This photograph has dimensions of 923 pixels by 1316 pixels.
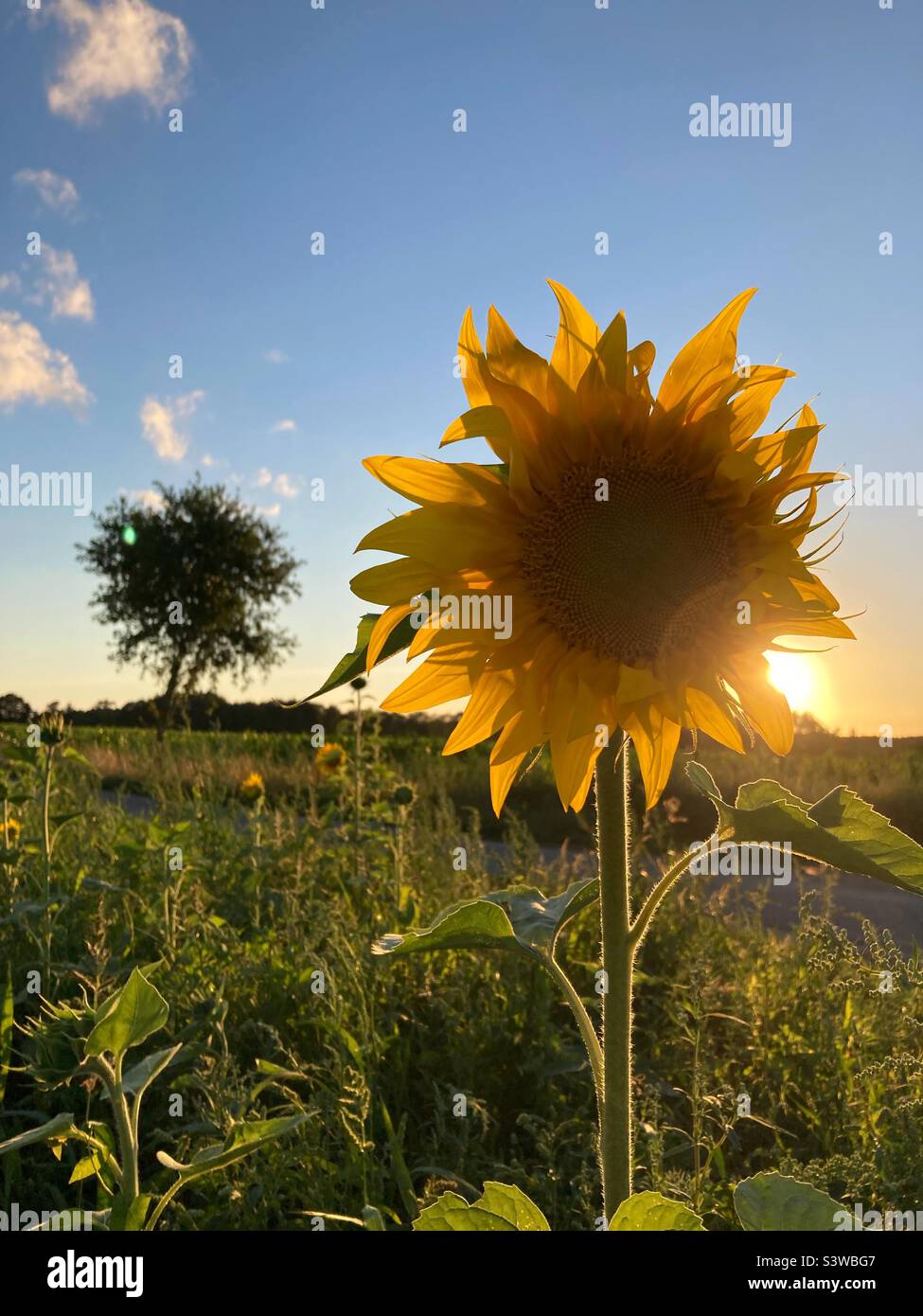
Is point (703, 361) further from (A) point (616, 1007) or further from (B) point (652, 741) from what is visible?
(A) point (616, 1007)

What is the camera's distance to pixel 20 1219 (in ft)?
8.06

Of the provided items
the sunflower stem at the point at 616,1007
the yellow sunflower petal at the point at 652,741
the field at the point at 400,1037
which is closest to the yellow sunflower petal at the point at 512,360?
the yellow sunflower petal at the point at 652,741

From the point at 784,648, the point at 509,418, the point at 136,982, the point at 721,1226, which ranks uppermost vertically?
the point at 509,418

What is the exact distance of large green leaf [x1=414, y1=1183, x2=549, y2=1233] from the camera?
0.99 m

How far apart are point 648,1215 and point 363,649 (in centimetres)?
65

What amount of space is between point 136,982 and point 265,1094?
88.6 inches

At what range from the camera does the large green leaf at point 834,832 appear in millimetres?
978

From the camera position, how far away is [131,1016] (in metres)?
1.39

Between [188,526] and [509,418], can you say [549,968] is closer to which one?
[509,418]

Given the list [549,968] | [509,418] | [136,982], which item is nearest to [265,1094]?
[136,982]

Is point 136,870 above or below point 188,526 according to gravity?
below
